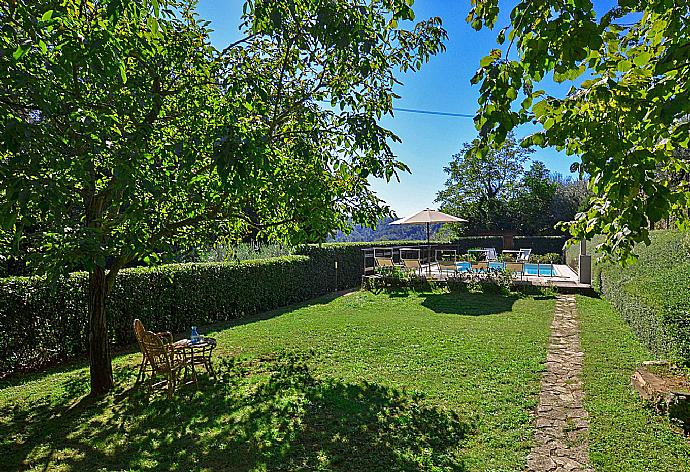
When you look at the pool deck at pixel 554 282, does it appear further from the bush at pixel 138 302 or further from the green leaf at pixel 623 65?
the green leaf at pixel 623 65

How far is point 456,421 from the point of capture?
475 centimetres

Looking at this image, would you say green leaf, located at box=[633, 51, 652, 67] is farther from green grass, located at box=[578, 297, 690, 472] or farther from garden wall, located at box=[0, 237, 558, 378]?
garden wall, located at box=[0, 237, 558, 378]

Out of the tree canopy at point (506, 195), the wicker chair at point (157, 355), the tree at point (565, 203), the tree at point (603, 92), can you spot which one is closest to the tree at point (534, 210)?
the tree canopy at point (506, 195)

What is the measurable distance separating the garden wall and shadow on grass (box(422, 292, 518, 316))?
4.24m

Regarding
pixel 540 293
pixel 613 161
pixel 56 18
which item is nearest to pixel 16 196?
pixel 56 18

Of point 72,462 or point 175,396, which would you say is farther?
point 175,396

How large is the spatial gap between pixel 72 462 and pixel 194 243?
3.21 metres

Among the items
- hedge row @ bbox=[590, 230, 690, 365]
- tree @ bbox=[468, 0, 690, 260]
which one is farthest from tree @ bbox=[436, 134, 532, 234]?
tree @ bbox=[468, 0, 690, 260]

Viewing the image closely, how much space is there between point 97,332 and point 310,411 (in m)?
3.03

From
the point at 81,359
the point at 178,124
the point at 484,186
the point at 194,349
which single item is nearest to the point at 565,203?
the point at 484,186

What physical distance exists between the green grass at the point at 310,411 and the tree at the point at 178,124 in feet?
3.71

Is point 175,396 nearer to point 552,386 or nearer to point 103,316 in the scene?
point 103,316

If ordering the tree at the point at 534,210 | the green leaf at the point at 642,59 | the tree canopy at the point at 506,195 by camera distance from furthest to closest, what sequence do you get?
the tree canopy at the point at 506,195 < the tree at the point at 534,210 < the green leaf at the point at 642,59

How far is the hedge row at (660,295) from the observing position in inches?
210
